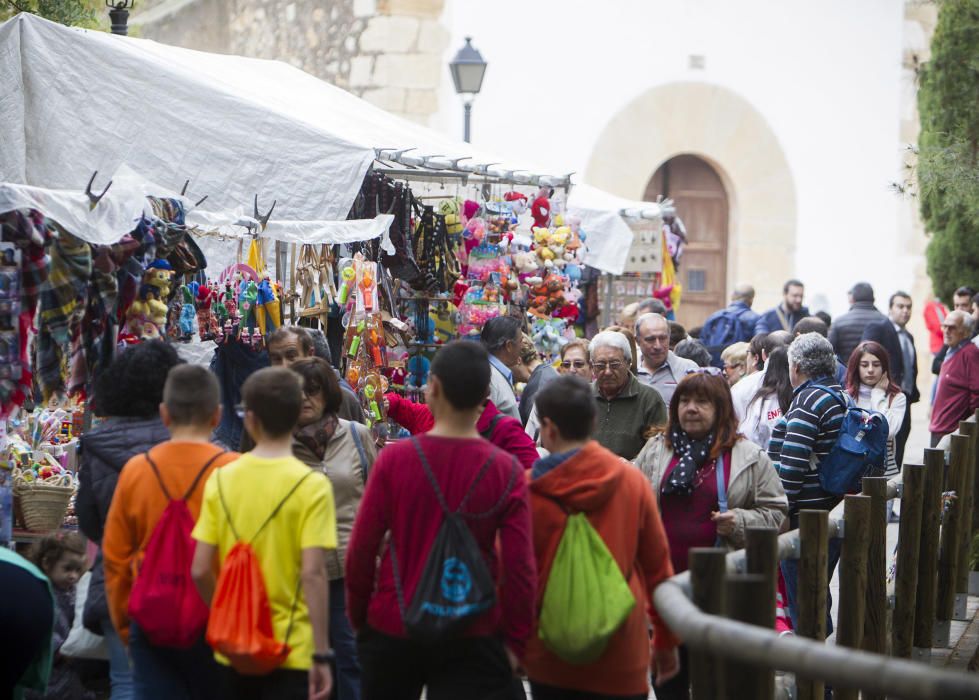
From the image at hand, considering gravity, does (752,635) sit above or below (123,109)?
below

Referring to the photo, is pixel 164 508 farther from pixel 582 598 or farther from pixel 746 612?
pixel 746 612

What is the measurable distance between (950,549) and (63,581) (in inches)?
183

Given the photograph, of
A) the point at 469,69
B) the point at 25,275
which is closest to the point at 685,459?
the point at 25,275

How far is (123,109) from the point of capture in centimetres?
918

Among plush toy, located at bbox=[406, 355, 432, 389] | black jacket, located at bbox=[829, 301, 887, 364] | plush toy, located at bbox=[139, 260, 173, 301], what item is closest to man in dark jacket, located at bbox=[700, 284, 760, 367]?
black jacket, located at bbox=[829, 301, 887, 364]

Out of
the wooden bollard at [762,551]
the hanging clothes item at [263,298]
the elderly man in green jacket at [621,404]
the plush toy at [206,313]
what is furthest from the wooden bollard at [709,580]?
the hanging clothes item at [263,298]

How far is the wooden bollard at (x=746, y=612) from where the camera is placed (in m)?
3.96

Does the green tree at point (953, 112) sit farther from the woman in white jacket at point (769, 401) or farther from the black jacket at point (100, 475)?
the black jacket at point (100, 475)

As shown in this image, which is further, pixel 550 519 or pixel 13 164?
pixel 13 164

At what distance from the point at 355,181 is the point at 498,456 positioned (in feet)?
16.9

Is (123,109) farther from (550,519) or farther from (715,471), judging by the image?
(550,519)

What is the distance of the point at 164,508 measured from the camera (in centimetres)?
446

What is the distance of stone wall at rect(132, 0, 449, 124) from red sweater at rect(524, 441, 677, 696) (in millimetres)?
13558

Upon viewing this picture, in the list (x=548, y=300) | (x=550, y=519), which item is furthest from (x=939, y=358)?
(x=550, y=519)
